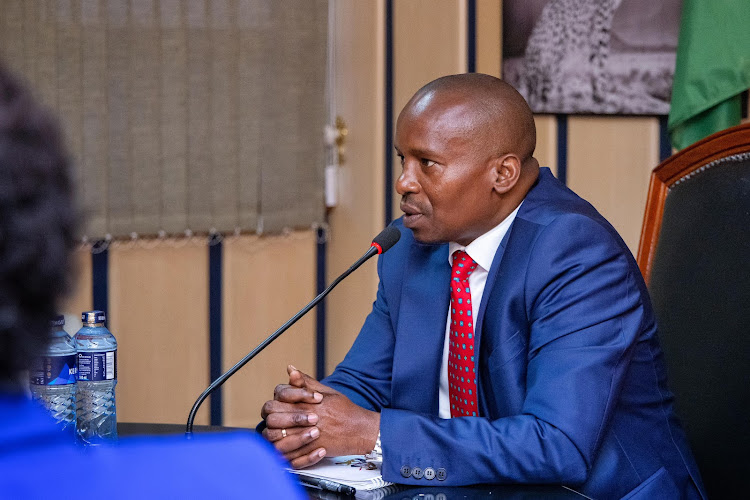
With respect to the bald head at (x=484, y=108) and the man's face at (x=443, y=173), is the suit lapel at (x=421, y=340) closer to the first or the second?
the man's face at (x=443, y=173)

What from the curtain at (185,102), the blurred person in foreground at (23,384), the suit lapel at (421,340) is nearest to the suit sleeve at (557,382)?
the suit lapel at (421,340)

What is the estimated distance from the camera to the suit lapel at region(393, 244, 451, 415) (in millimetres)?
1834

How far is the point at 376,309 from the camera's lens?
207 centimetres

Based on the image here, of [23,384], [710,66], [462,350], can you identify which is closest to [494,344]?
[462,350]

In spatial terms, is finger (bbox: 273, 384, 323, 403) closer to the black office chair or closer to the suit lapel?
the suit lapel

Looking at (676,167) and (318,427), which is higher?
(676,167)

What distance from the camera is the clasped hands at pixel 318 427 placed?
1.54 meters

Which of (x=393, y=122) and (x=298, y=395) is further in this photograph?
(x=393, y=122)

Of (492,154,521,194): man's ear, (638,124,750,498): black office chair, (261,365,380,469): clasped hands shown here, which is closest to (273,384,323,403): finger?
(261,365,380,469): clasped hands

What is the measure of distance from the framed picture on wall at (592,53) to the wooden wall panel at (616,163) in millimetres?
88

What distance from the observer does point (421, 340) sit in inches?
72.9

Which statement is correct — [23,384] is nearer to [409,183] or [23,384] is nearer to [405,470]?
[405,470]

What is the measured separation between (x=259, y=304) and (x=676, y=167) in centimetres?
231

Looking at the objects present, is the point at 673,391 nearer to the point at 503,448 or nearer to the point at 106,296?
the point at 503,448
